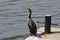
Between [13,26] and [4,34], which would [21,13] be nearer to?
[13,26]

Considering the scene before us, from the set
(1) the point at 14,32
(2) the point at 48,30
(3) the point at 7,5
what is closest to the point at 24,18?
(1) the point at 14,32

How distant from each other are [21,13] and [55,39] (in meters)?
7.09

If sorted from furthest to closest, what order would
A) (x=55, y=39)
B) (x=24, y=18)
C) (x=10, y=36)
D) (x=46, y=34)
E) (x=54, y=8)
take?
(x=54, y=8) → (x=24, y=18) → (x=10, y=36) → (x=46, y=34) → (x=55, y=39)

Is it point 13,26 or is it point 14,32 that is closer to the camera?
point 14,32

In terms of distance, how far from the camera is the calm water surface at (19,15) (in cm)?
1243

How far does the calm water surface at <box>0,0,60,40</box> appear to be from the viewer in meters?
12.4

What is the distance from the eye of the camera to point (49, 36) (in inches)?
356

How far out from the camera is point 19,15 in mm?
15367

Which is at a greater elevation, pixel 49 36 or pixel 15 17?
pixel 49 36

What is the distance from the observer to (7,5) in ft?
59.4

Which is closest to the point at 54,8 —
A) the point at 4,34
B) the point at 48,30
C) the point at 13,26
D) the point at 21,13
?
the point at 21,13

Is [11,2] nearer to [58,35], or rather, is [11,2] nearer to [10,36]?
[10,36]

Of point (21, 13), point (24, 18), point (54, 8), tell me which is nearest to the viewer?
point (24, 18)

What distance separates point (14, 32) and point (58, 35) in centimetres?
369
